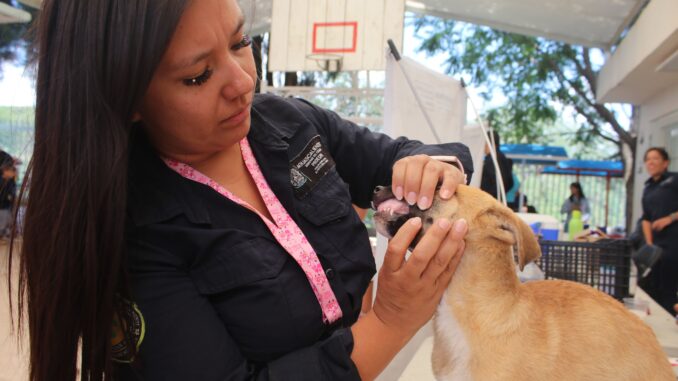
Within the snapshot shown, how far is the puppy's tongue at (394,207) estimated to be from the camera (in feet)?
5.70

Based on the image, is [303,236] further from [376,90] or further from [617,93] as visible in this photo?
[617,93]

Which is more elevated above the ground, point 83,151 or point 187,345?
point 83,151

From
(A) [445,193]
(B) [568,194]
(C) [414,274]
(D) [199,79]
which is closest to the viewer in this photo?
(D) [199,79]

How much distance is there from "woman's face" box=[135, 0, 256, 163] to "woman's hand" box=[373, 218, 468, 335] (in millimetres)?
521

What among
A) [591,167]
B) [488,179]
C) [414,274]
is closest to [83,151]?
[414,274]

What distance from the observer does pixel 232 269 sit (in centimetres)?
130

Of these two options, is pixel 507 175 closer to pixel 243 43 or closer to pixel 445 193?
pixel 445 193

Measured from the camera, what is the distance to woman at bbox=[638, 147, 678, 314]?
6.85m

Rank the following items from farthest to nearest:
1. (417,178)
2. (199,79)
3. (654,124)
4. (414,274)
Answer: (654,124) < (417,178) < (414,274) < (199,79)

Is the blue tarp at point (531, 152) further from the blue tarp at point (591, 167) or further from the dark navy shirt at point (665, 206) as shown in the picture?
the dark navy shirt at point (665, 206)

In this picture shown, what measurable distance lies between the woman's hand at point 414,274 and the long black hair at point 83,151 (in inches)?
25.8

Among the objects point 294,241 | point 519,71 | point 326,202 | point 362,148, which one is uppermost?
point 519,71

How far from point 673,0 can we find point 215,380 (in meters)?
8.64

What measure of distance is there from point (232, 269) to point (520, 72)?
53.1 feet
